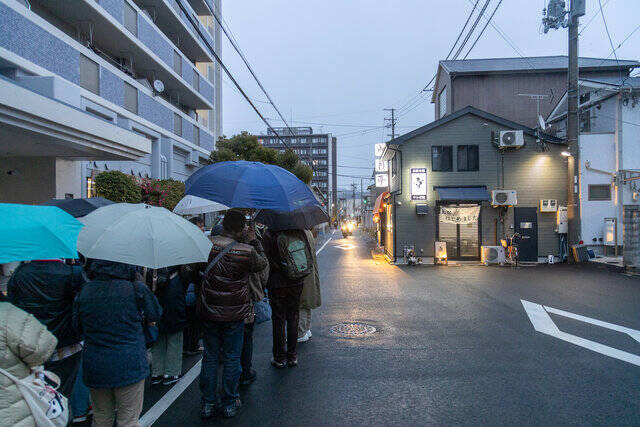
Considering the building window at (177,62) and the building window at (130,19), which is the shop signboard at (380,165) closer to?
the building window at (177,62)

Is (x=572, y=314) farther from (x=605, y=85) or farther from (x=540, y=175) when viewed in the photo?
(x=605, y=85)

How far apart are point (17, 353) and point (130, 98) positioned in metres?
16.8

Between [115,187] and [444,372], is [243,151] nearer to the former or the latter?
[115,187]

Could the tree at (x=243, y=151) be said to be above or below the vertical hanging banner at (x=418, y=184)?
above

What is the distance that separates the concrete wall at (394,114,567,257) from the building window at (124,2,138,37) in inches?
499

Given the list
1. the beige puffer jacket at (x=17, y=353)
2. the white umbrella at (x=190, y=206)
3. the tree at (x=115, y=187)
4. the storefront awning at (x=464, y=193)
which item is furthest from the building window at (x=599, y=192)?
the beige puffer jacket at (x=17, y=353)

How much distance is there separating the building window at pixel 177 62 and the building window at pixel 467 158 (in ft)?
49.1

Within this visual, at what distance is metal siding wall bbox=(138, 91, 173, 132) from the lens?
1800cm

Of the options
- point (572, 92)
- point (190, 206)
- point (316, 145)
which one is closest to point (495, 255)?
point (572, 92)

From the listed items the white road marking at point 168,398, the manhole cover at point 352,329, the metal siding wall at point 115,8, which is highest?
the metal siding wall at point 115,8

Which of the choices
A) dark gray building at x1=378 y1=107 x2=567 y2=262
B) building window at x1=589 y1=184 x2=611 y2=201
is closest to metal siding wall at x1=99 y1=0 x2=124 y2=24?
dark gray building at x1=378 y1=107 x2=567 y2=262

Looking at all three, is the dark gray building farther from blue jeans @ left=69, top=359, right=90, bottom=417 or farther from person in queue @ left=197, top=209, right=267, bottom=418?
blue jeans @ left=69, top=359, right=90, bottom=417

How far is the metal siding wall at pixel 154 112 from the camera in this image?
18000 millimetres

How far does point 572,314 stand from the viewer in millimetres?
8008
